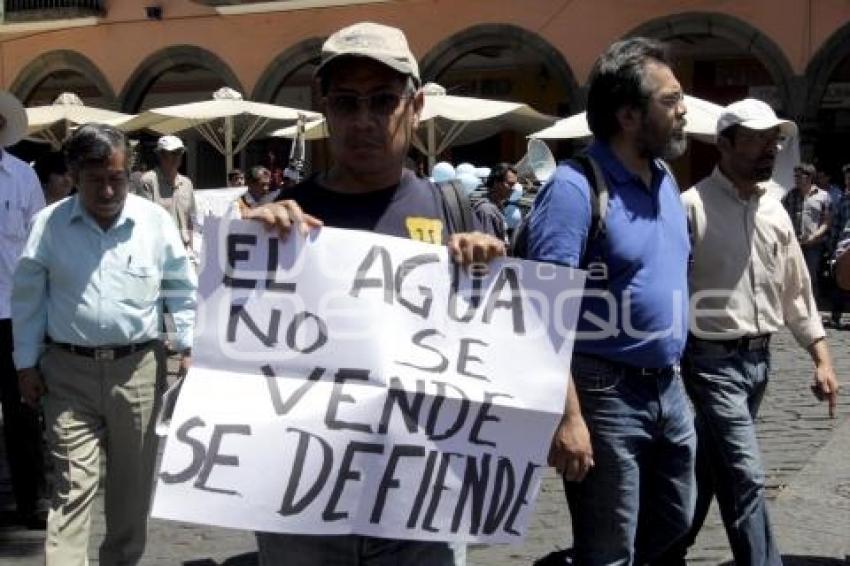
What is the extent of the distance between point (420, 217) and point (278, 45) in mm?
22926

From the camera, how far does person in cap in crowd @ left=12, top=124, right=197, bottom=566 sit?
15.5ft

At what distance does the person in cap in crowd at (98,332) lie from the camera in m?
4.72

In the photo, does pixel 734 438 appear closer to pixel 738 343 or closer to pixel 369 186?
pixel 738 343

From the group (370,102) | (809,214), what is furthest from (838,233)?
(370,102)

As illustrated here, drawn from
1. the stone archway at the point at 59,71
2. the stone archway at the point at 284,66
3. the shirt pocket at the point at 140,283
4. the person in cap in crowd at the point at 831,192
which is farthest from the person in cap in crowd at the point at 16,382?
the stone archway at the point at 59,71

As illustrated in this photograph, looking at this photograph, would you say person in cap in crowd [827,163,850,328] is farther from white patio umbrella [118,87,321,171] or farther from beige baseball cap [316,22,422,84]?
beige baseball cap [316,22,422,84]

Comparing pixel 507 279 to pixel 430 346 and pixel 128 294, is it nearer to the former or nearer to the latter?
pixel 430 346

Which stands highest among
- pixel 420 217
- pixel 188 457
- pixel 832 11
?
pixel 832 11

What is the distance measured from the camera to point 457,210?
3125mm

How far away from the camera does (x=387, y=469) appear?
2.95 metres

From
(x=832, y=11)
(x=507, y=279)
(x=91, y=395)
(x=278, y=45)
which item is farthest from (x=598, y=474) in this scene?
(x=278, y=45)

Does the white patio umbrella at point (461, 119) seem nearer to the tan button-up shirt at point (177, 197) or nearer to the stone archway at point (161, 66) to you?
the tan button-up shirt at point (177, 197)

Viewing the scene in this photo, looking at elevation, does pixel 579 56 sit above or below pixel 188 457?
above

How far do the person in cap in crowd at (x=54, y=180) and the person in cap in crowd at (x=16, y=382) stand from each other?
3.51ft
